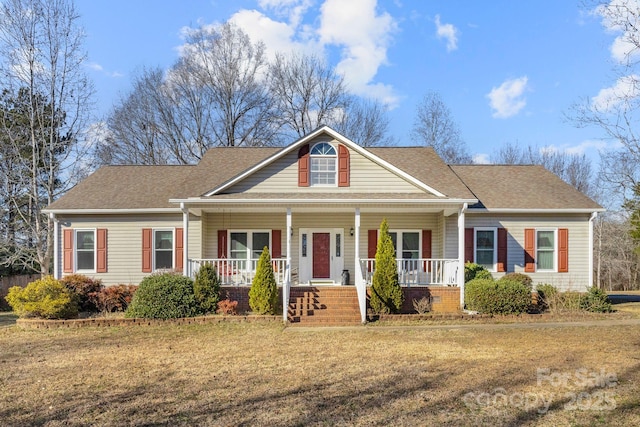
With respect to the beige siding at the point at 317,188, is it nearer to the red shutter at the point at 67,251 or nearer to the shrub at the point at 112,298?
the shrub at the point at 112,298

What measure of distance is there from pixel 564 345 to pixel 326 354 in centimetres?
457

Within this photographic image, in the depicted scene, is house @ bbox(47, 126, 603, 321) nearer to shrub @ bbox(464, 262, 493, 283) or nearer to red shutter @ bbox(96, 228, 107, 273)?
red shutter @ bbox(96, 228, 107, 273)

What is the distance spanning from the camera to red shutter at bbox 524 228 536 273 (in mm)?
15695

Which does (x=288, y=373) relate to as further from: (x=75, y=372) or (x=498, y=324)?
(x=498, y=324)

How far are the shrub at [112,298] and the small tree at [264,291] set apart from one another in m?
4.11

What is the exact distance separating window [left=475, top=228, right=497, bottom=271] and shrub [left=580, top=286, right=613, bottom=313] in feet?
10.4

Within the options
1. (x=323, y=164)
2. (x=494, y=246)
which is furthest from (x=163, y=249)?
(x=494, y=246)

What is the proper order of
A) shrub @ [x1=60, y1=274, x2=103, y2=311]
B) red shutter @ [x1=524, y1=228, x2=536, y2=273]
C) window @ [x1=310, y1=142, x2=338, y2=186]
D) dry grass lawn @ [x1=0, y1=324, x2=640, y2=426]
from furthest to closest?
red shutter @ [x1=524, y1=228, x2=536, y2=273], window @ [x1=310, y1=142, x2=338, y2=186], shrub @ [x1=60, y1=274, x2=103, y2=311], dry grass lawn @ [x1=0, y1=324, x2=640, y2=426]

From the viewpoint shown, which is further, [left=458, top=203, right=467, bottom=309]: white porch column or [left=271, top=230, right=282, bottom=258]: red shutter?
[left=271, top=230, right=282, bottom=258]: red shutter

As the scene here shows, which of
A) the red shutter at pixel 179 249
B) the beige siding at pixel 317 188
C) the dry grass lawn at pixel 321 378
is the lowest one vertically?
the dry grass lawn at pixel 321 378

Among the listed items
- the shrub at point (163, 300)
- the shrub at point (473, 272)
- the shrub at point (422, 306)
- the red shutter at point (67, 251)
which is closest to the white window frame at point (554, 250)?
the shrub at point (473, 272)

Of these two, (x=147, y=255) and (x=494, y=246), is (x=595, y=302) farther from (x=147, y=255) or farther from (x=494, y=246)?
(x=147, y=255)

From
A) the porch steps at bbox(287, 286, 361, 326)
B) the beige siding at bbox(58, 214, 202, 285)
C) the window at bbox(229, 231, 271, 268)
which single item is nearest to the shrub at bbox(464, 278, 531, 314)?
the porch steps at bbox(287, 286, 361, 326)

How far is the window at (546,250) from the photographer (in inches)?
623
